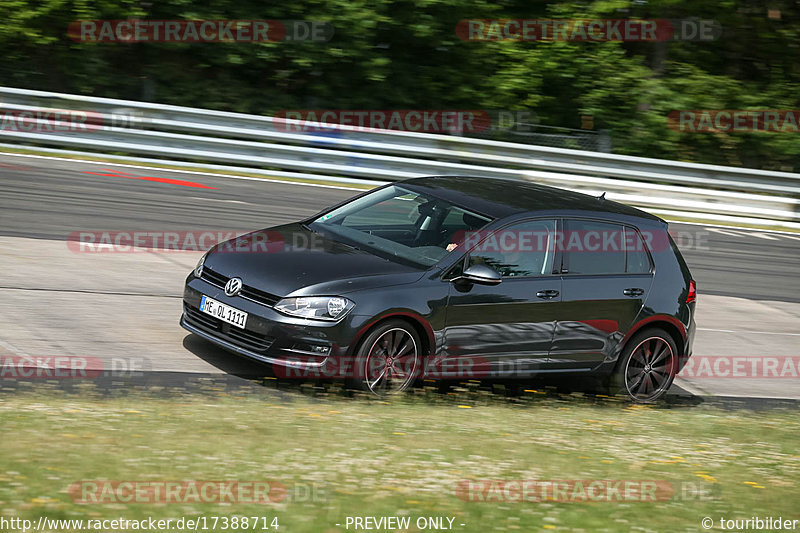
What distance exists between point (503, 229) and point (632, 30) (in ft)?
55.7

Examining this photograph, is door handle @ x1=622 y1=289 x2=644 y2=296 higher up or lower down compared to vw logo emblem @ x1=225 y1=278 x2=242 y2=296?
lower down

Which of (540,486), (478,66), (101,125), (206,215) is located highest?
(478,66)

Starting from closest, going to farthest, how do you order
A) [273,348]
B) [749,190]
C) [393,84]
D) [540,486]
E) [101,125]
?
[540,486]
[273,348]
[101,125]
[749,190]
[393,84]

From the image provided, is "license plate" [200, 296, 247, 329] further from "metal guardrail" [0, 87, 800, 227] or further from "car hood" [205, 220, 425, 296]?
"metal guardrail" [0, 87, 800, 227]

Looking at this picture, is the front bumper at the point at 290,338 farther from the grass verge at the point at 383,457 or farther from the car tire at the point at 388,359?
the grass verge at the point at 383,457

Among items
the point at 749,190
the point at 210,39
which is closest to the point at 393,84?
the point at 210,39

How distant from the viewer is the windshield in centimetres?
779

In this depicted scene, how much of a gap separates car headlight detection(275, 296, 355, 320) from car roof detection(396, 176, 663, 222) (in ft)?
5.03

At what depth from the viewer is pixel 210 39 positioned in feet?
66.4

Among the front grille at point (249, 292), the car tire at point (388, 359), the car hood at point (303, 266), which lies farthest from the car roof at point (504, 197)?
the front grille at point (249, 292)

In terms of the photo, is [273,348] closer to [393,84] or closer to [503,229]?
[503,229]

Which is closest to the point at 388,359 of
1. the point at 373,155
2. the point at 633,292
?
the point at 633,292

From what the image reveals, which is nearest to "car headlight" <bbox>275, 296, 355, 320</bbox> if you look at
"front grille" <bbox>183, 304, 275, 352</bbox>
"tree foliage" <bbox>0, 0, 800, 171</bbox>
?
"front grille" <bbox>183, 304, 275, 352</bbox>

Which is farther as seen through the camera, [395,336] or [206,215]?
[206,215]
